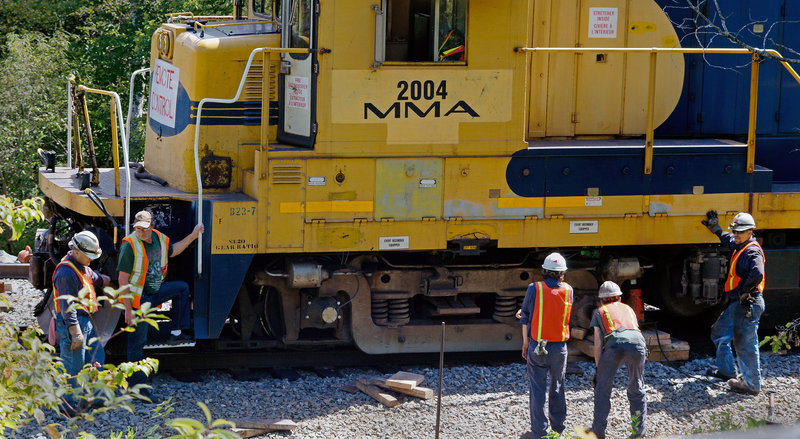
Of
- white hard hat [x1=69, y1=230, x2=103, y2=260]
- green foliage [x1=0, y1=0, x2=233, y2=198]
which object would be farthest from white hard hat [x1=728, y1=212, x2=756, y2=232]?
green foliage [x1=0, y1=0, x2=233, y2=198]

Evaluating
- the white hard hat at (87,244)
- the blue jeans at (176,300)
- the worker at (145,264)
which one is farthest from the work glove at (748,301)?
the white hard hat at (87,244)

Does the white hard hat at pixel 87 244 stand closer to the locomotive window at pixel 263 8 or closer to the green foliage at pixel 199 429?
the locomotive window at pixel 263 8

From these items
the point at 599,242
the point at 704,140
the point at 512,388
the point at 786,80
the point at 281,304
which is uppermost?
the point at 786,80

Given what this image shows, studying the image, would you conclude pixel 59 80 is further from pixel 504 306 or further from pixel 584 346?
pixel 584 346

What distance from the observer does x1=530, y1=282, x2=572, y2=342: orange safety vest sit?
696cm

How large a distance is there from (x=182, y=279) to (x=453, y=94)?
9.62 feet

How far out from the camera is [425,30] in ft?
25.7

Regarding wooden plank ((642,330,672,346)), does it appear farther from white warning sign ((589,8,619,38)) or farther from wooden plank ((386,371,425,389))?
white warning sign ((589,8,619,38))

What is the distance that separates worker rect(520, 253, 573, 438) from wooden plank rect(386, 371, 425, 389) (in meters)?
1.14

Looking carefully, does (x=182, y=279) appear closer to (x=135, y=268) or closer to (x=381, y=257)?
(x=135, y=268)

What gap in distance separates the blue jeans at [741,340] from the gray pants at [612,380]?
5.32ft

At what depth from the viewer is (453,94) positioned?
7859 mm

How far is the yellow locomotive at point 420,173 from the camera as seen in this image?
7.78m

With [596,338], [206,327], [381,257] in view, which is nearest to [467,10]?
[381,257]
